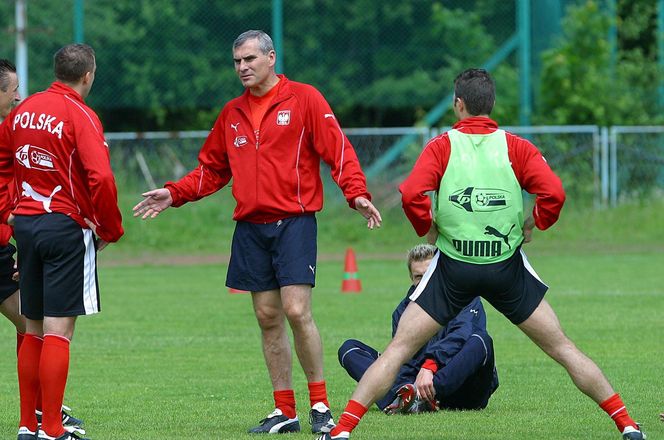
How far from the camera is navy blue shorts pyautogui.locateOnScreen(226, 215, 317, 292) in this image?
7.70 metres

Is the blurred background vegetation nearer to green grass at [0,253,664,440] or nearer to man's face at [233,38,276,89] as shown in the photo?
green grass at [0,253,664,440]

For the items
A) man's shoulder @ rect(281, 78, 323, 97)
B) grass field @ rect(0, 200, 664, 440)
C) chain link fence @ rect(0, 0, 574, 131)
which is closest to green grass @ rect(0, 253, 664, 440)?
A: grass field @ rect(0, 200, 664, 440)

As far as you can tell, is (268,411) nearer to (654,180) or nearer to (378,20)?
(654,180)

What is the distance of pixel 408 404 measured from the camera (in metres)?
8.30

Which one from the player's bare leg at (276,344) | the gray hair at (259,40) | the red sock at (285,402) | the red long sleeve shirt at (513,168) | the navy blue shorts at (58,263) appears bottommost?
the red sock at (285,402)

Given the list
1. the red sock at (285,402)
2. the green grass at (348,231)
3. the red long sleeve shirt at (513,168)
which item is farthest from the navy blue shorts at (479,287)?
the green grass at (348,231)

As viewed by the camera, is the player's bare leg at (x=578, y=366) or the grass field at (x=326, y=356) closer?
the player's bare leg at (x=578, y=366)

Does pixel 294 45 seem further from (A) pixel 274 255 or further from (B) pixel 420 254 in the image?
(A) pixel 274 255

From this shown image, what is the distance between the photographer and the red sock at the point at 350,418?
6.80m

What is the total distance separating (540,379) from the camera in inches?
384

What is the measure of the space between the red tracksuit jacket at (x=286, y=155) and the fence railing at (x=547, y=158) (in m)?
17.0

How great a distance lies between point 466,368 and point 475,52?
23.2m

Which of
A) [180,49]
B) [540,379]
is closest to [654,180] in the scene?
[180,49]

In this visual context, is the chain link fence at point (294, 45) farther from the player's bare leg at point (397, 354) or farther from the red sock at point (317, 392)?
the player's bare leg at point (397, 354)
